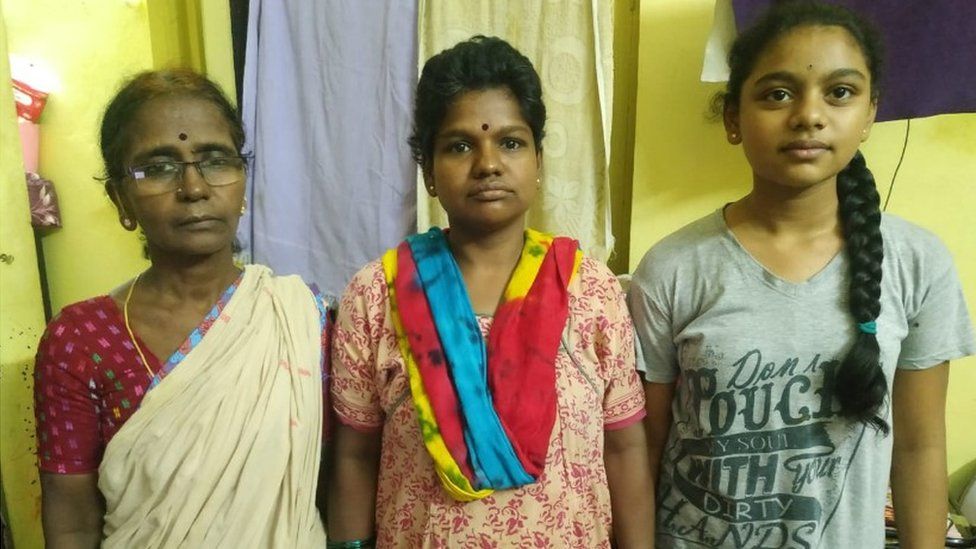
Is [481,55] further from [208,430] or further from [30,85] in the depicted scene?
[30,85]

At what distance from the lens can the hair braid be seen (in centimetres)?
96

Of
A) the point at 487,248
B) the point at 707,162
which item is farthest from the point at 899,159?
the point at 487,248

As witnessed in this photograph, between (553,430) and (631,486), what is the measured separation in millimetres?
221

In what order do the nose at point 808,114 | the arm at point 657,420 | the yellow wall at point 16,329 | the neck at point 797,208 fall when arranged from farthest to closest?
the yellow wall at point 16,329
the arm at point 657,420
the neck at point 797,208
the nose at point 808,114

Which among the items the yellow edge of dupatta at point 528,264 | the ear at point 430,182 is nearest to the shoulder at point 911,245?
the yellow edge of dupatta at point 528,264

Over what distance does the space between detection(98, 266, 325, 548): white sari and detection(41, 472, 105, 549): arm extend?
0.05m

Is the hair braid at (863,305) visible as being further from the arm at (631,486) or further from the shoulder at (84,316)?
the shoulder at (84,316)

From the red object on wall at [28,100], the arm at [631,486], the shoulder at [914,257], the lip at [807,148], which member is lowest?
the arm at [631,486]

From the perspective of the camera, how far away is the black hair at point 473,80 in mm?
1027

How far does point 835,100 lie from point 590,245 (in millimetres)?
851

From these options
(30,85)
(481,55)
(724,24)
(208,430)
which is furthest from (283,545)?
(30,85)

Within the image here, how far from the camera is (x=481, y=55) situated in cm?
104

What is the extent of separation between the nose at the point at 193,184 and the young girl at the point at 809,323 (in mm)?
813

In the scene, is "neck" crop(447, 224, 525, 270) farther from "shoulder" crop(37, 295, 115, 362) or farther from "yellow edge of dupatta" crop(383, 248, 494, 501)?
"shoulder" crop(37, 295, 115, 362)
